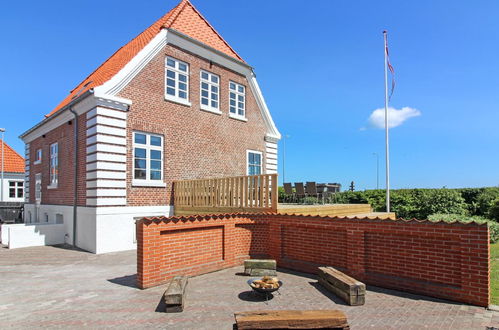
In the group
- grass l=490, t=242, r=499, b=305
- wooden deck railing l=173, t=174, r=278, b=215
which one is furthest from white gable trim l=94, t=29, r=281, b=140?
grass l=490, t=242, r=499, b=305

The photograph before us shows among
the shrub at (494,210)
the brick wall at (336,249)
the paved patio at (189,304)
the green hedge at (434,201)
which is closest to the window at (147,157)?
the paved patio at (189,304)

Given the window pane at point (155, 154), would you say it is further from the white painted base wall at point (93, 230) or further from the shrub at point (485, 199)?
the shrub at point (485, 199)

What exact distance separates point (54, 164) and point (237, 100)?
9.61 meters

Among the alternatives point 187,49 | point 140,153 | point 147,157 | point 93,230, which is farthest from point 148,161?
point 187,49

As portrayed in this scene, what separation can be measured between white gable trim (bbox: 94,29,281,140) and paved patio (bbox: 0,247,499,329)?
6927mm

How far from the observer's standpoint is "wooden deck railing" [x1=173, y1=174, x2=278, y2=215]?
397 inches

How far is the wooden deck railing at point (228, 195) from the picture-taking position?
10.1m

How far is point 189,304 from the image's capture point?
6090 mm

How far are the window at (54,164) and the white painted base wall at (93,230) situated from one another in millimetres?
1739

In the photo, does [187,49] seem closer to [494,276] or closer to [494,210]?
[494,276]

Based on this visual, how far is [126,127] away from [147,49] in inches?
132

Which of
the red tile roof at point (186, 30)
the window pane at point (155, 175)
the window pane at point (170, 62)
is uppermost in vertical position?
the red tile roof at point (186, 30)

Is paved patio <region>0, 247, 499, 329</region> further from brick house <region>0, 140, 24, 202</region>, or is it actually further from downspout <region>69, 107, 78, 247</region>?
brick house <region>0, 140, 24, 202</region>

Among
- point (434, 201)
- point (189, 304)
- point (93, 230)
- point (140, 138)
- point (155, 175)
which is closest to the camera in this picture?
point (189, 304)
